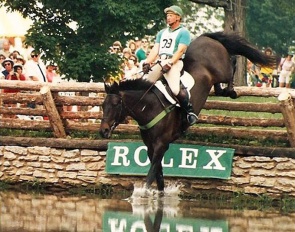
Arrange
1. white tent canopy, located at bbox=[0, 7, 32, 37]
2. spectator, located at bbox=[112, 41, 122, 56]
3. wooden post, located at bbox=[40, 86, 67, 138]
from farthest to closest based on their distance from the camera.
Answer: white tent canopy, located at bbox=[0, 7, 32, 37]
spectator, located at bbox=[112, 41, 122, 56]
wooden post, located at bbox=[40, 86, 67, 138]

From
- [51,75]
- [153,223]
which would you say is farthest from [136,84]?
[51,75]

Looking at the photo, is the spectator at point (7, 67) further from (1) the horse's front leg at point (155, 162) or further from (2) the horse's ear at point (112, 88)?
(1) the horse's front leg at point (155, 162)

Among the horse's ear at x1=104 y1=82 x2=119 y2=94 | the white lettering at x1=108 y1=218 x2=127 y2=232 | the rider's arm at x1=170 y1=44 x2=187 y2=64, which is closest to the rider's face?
the rider's arm at x1=170 y1=44 x2=187 y2=64

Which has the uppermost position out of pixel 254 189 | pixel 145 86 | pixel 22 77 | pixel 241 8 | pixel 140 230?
pixel 241 8

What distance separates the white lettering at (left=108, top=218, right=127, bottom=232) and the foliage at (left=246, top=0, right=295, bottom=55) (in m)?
39.4

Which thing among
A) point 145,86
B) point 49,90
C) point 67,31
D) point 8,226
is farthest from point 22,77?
point 8,226

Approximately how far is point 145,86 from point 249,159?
200 cm

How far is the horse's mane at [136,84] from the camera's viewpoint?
64.4ft

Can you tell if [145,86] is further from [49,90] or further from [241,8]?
[241,8]

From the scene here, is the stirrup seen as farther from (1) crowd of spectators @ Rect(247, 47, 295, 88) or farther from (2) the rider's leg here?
(1) crowd of spectators @ Rect(247, 47, 295, 88)

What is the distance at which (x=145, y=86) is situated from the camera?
64.4 feet

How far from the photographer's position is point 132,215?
701 inches

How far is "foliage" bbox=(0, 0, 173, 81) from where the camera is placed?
26.4 m

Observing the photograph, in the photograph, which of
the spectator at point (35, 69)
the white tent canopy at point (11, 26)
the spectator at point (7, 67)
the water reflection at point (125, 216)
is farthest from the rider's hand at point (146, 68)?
the white tent canopy at point (11, 26)
